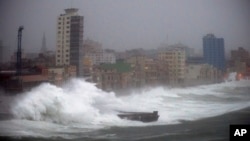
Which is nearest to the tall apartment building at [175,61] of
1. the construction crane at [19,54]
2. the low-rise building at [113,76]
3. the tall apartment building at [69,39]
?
the low-rise building at [113,76]

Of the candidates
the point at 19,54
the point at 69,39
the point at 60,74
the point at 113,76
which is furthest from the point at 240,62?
the point at 19,54

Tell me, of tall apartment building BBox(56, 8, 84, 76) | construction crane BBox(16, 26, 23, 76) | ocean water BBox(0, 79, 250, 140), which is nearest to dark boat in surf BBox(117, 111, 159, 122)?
ocean water BBox(0, 79, 250, 140)

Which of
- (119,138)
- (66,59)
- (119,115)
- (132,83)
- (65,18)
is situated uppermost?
(65,18)

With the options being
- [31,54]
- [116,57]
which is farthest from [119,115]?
[31,54]

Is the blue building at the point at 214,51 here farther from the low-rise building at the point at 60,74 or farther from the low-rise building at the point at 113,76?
the low-rise building at the point at 60,74

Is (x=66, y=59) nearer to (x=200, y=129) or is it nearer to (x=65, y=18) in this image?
(x=65, y=18)

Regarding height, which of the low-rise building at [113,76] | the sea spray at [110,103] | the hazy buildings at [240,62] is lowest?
the sea spray at [110,103]
